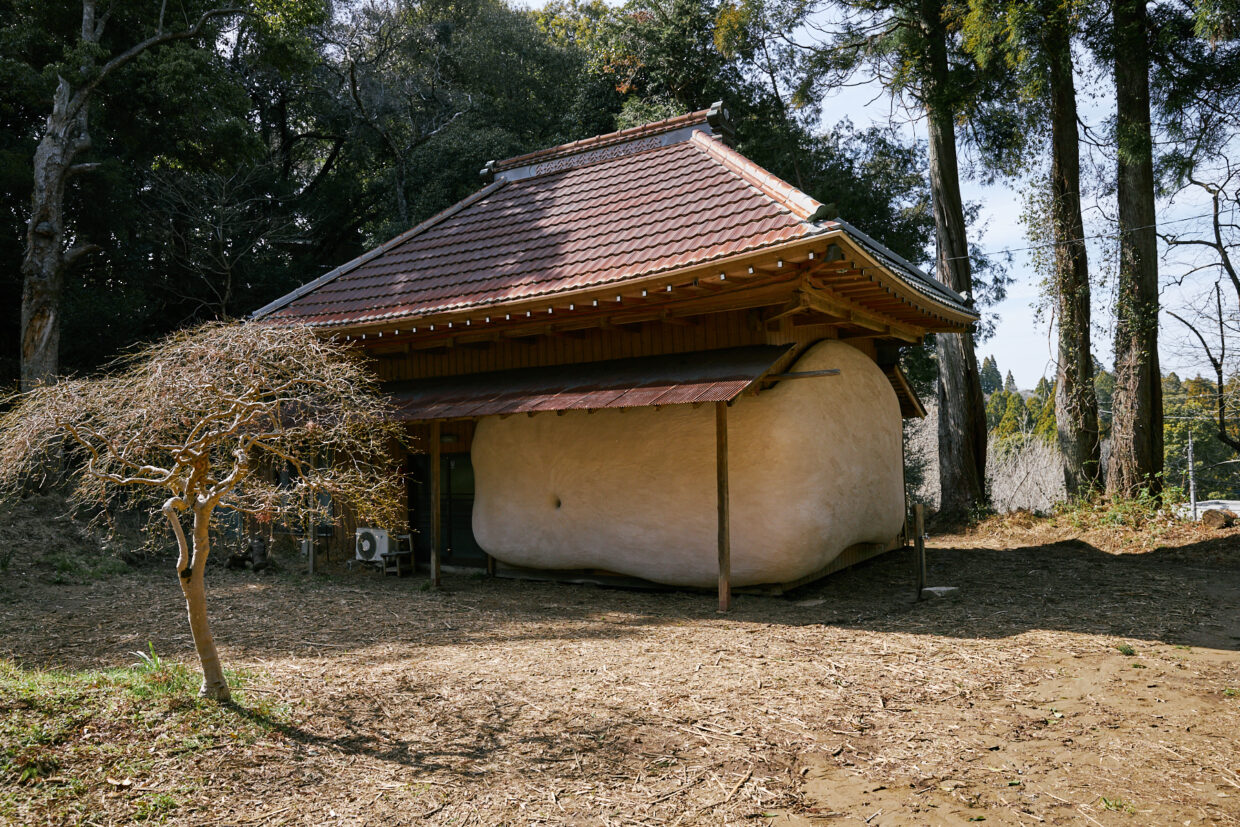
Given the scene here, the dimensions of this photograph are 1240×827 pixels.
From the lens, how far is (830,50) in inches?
569

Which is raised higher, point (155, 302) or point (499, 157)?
point (499, 157)

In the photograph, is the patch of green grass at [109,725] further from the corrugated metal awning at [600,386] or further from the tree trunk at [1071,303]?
the tree trunk at [1071,303]

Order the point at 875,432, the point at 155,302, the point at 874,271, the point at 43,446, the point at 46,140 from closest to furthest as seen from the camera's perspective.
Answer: the point at 43,446 → the point at 874,271 → the point at 875,432 → the point at 46,140 → the point at 155,302

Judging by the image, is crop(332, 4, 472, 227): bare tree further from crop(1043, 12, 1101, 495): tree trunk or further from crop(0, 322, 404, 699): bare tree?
crop(0, 322, 404, 699): bare tree

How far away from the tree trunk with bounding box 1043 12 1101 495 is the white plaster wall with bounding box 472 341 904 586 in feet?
14.7

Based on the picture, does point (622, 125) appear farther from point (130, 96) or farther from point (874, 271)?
point (874, 271)

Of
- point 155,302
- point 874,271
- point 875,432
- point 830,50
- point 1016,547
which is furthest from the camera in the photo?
point 155,302

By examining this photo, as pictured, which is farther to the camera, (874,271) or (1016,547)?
(1016,547)

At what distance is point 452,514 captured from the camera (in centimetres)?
1020

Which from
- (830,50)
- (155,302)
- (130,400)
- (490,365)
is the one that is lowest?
(130,400)

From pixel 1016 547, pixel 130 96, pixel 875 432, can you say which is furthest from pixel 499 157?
pixel 1016 547

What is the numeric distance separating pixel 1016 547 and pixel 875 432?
11.2ft

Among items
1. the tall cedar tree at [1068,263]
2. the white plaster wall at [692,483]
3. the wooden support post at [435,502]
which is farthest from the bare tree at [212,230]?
the tall cedar tree at [1068,263]

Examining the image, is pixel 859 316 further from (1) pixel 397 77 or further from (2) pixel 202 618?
(1) pixel 397 77
